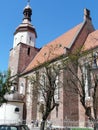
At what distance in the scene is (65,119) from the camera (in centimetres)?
2708

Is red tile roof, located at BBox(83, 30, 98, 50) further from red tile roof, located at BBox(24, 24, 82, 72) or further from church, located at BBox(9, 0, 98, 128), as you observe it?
red tile roof, located at BBox(24, 24, 82, 72)

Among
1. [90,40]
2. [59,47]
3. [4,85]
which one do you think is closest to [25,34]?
[59,47]

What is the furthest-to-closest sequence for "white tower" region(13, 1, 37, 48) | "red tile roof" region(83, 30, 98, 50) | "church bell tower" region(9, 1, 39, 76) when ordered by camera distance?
"white tower" region(13, 1, 37, 48) → "church bell tower" region(9, 1, 39, 76) → "red tile roof" region(83, 30, 98, 50)

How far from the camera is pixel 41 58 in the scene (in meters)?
39.0

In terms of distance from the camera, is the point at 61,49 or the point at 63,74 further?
the point at 61,49

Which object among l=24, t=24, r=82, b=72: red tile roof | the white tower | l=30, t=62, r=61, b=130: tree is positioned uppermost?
the white tower

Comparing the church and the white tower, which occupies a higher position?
the white tower

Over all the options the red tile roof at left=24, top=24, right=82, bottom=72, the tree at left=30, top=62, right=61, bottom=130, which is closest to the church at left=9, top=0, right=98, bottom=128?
the red tile roof at left=24, top=24, right=82, bottom=72

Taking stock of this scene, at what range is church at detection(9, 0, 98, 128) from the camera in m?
27.8

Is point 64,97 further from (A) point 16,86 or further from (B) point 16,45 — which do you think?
(B) point 16,45

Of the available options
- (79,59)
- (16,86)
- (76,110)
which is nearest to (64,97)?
(76,110)

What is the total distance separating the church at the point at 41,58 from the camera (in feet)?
91.3

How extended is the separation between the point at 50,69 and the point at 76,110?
7.91 m

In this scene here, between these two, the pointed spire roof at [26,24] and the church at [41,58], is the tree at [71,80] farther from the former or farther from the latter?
the pointed spire roof at [26,24]
